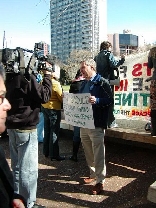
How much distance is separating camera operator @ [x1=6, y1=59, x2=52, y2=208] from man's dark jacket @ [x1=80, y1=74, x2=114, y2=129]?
2.68 feet

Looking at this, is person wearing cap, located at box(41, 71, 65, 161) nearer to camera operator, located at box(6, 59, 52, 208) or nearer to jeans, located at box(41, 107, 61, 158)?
jeans, located at box(41, 107, 61, 158)

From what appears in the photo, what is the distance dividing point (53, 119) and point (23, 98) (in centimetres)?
210

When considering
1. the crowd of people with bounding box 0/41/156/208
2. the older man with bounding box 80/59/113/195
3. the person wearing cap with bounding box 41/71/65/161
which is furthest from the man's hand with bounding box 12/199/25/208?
the person wearing cap with bounding box 41/71/65/161

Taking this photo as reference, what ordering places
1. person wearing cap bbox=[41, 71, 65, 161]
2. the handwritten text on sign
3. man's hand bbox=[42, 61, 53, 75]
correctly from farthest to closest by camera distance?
1. person wearing cap bbox=[41, 71, 65, 161]
2. the handwritten text on sign
3. man's hand bbox=[42, 61, 53, 75]

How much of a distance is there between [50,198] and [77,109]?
1.53 metres

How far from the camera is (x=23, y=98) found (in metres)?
3.25

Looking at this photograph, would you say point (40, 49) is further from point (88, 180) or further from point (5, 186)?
point (88, 180)

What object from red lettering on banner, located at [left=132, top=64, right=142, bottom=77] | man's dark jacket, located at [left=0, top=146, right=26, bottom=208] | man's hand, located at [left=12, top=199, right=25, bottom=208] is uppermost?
red lettering on banner, located at [left=132, top=64, right=142, bottom=77]

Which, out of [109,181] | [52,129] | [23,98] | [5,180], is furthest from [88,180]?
[5,180]

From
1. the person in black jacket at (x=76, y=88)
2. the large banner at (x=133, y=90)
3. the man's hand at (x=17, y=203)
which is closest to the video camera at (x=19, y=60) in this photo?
the man's hand at (x=17, y=203)

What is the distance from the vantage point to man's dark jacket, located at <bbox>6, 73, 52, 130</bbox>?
10.5 feet

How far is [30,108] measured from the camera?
10.8 ft

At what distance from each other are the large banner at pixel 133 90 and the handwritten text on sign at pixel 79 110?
1.42 m

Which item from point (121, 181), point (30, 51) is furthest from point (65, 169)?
point (30, 51)
